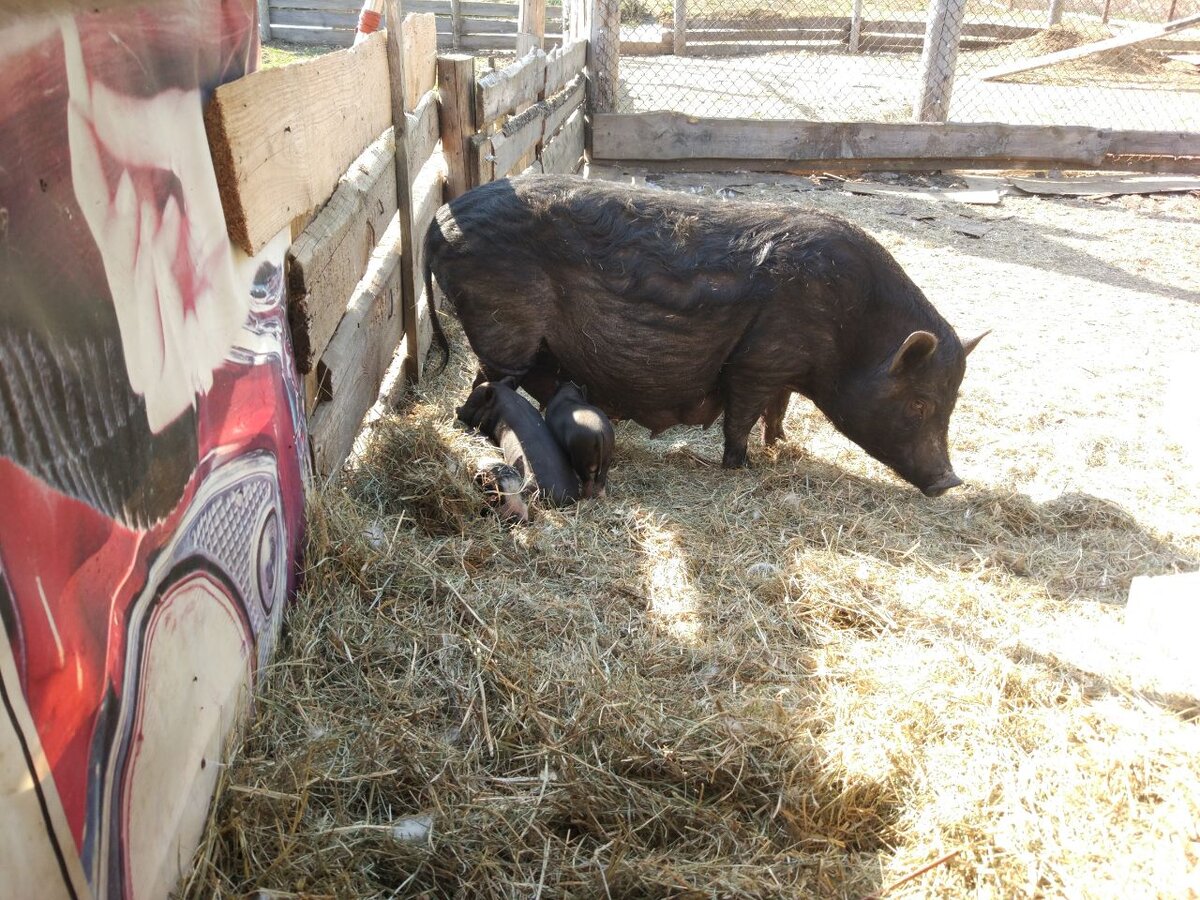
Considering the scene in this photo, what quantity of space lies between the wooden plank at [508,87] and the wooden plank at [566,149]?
610mm

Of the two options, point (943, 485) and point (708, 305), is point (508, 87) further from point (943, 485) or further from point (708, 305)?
point (943, 485)

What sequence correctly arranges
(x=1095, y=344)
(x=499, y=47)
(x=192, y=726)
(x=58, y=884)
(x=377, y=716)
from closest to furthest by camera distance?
1. (x=58, y=884)
2. (x=192, y=726)
3. (x=377, y=716)
4. (x=1095, y=344)
5. (x=499, y=47)

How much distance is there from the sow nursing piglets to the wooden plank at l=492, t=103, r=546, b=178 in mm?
1727

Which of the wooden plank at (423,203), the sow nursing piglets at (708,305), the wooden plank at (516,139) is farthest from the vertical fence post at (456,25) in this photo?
the sow nursing piglets at (708,305)

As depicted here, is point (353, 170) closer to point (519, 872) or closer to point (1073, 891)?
point (519, 872)

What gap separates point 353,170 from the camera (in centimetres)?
408

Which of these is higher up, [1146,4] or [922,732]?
[1146,4]

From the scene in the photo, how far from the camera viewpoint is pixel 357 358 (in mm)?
3986

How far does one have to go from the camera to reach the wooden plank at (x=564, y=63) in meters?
8.05

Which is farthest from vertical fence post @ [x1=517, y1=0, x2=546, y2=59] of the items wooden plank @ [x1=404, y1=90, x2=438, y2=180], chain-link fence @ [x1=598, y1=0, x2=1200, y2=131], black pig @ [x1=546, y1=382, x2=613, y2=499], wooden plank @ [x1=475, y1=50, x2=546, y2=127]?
black pig @ [x1=546, y1=382, x2=613, y2=499]

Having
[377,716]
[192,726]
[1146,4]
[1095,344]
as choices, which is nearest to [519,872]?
[377,716]

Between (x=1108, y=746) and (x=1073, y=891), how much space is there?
1.87 feet

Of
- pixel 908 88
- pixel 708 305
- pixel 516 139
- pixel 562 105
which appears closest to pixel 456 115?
pixel 516 139

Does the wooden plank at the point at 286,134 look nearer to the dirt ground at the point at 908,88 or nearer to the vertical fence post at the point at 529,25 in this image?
the vertical fence post at the point at 529,25
